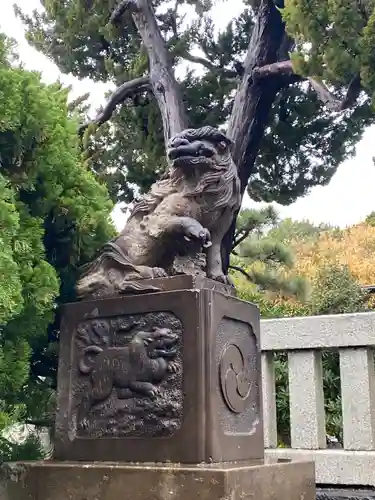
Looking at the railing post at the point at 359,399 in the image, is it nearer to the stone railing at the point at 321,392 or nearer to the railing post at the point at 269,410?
the stone railing at the point at 321,392

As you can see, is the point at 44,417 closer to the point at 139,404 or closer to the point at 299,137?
the point at 139,404

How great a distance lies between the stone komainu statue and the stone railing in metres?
1.11

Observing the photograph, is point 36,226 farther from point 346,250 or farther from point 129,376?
point 346,250

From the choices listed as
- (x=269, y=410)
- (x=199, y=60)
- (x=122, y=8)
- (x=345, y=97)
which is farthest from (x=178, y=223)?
(x=199, y=60)

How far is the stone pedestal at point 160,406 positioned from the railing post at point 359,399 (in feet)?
3.05

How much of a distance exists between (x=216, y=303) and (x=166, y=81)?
6.14m

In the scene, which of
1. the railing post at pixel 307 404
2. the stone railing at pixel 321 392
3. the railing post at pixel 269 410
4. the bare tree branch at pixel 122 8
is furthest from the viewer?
the bare tree branch at pixel 122 8

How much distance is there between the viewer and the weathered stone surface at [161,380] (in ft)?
6.31

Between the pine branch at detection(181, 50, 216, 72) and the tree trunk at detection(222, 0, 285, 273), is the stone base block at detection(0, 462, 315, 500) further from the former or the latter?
the pine branch at detection(181, 50, 216, 72)

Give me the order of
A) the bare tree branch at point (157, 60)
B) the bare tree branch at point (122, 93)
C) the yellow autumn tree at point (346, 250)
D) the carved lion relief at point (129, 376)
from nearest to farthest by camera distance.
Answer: the carved lion relief at point (129, 376) → the bare tree branch at point (157, 60) → the bare tree branch at point (122, 93) → the yellow autumn tree at point (346, 250)

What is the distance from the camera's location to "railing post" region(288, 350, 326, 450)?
3.17 metres

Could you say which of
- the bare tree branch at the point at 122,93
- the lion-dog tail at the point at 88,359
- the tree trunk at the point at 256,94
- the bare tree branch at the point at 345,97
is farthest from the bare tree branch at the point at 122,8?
the lion-dog tail at the point at 88,359

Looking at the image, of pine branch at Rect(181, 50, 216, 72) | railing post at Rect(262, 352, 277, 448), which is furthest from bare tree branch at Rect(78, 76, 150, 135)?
railing post at Rect(262, 352, 277, 448)

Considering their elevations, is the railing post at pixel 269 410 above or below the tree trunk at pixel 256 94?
below
